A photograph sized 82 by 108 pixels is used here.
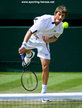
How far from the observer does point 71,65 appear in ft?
31.2

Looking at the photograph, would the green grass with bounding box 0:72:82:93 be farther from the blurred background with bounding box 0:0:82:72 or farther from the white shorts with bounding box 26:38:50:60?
the white shorts with bounding box 26:38:50:60

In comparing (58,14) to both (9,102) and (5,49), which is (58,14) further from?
(5,49)


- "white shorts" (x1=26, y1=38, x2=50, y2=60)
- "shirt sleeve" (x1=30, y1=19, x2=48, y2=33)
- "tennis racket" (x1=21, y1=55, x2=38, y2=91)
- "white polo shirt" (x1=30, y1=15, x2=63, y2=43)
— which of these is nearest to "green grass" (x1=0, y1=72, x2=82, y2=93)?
"tennis racket" (x1=21, y1=55, x2=38, y2=91)

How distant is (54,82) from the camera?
8023mm

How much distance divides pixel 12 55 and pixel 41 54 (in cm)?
352

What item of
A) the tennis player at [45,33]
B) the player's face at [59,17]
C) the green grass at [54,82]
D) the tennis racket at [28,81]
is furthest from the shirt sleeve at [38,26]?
the green grass at [54,82]

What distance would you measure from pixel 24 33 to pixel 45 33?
351 cm

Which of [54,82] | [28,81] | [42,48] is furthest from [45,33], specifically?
[54,82]

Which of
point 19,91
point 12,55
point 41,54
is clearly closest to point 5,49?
point 12,55

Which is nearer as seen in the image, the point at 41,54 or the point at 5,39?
the point at 41,54

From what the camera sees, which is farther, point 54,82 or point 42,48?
point 54,82

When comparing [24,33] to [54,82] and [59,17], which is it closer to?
[54,82]

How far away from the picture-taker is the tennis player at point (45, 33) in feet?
19.0

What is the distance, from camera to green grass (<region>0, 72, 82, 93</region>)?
714 cm
